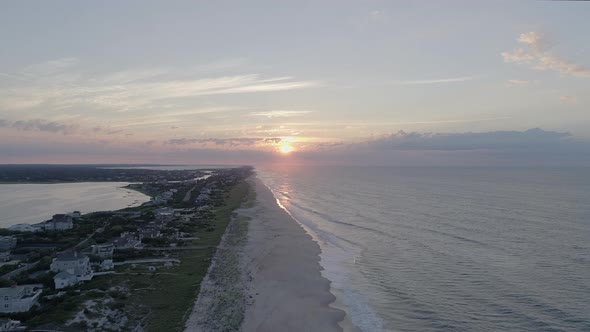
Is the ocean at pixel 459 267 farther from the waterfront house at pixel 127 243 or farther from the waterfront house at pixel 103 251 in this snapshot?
the waterfront house at pixel 103 251

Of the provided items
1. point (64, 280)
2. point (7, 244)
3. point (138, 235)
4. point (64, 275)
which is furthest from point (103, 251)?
point (7, 244)

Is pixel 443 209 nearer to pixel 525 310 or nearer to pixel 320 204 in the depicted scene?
pixel 320 204


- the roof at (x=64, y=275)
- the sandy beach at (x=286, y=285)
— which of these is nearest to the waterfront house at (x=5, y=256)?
the roof at (x=64, y=275)

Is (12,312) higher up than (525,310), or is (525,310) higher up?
(12,312)

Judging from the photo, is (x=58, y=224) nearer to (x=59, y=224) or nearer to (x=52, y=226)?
(x=59, y=224)

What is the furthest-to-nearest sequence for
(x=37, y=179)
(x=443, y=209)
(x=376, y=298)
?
(x=37, y=179) → (x=443, y=209) → (x=376, y=298)

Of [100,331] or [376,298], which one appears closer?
[100,331]

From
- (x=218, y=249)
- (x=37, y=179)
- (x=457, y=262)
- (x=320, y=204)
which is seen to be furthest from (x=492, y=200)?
(x=37, y=179)
